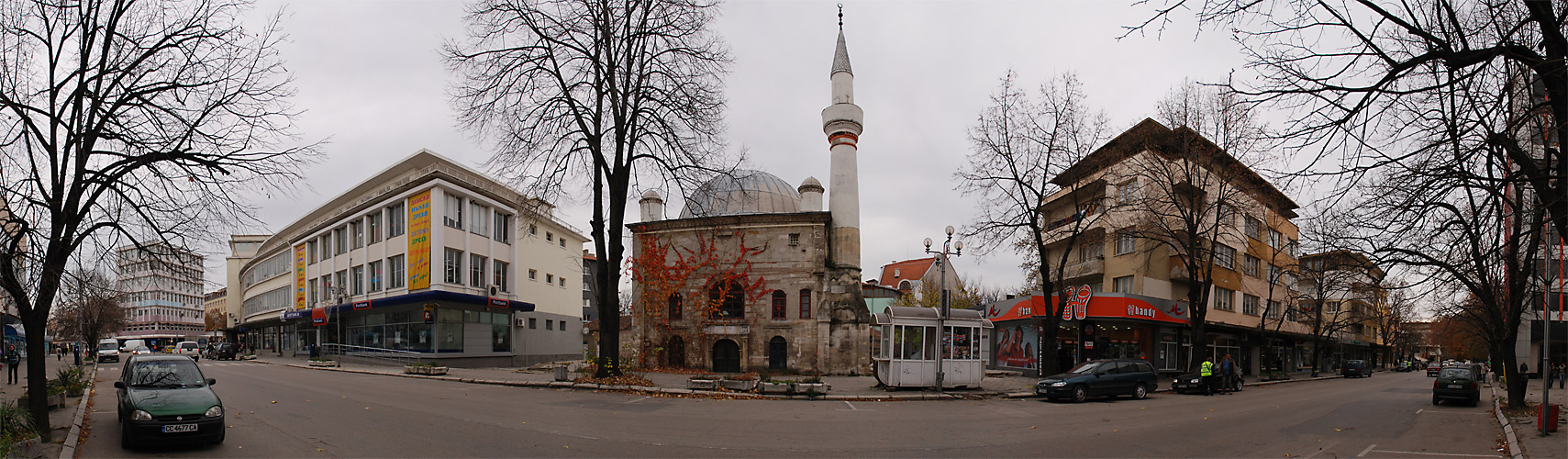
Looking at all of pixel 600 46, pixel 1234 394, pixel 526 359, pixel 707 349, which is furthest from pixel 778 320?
pixel 526 359

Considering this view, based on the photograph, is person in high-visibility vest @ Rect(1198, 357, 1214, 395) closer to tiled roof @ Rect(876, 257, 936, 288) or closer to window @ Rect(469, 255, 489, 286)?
window @ Rect(469, 255, 489, 286)

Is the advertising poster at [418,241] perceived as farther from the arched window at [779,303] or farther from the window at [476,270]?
the arched window at [779,303]

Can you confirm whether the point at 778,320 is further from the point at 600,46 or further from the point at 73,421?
the point at 73,421

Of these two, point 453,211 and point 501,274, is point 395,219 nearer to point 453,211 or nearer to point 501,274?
point 453,211

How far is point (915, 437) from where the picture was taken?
1302 cm

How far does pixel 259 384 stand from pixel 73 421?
10.2m

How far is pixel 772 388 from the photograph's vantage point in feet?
73.9

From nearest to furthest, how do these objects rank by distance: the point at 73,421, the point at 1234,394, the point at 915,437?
the point at 915,437
the point at 73,421
the point at 1234,394

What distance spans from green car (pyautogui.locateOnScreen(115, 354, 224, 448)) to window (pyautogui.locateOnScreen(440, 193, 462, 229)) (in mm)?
29467

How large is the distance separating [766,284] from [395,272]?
22.6 m

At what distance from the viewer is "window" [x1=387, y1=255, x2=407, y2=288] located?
43.1 metres

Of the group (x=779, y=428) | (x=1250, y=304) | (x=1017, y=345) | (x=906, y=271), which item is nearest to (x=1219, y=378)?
(x=1017, y=345)

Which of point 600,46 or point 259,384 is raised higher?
point 600,46

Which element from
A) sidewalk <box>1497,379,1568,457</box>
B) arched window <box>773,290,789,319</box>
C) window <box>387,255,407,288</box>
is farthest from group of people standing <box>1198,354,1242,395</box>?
window <box>387,255,407,288</box>
